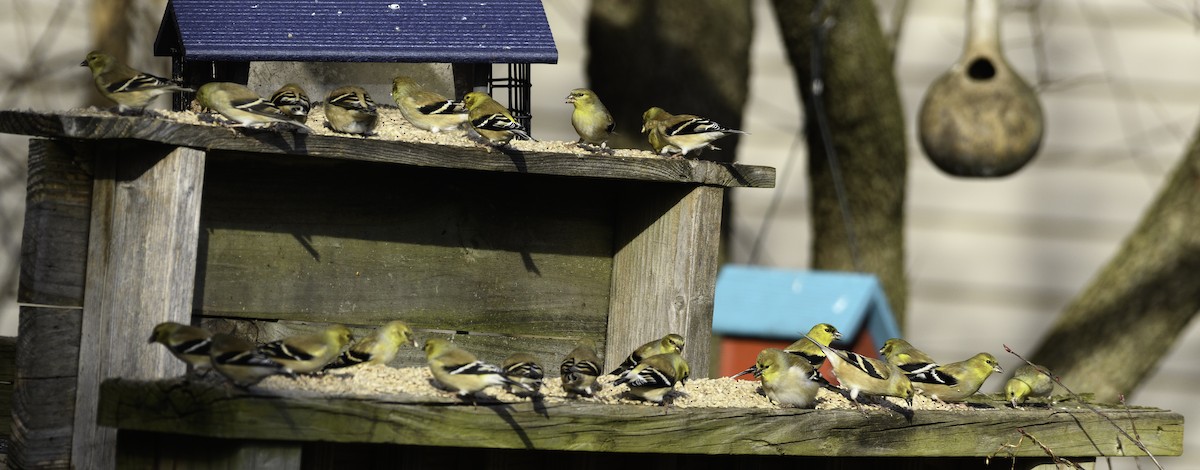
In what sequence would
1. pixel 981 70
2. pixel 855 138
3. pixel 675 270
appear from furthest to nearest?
pixel 855 138
pixel 981 70
pixel 675 270

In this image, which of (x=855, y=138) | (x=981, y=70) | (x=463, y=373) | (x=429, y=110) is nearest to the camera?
(x=463, y=373)

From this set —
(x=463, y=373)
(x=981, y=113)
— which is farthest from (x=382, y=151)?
(x=981, y=113)

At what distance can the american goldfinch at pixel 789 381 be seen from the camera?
4.87 meters

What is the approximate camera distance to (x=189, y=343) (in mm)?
4176

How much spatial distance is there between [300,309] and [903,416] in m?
2.18

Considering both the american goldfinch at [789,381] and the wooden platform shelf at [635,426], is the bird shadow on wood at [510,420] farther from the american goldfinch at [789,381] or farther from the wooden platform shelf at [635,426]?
the american goldfinch at [789,381]

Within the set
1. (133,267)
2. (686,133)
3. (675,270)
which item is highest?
(686,133)

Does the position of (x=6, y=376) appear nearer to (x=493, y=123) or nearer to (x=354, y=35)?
(x=354, y=35)

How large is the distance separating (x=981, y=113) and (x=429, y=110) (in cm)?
424

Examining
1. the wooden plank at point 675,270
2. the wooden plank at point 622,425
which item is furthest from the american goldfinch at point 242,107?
the wooden plank at point 675,270

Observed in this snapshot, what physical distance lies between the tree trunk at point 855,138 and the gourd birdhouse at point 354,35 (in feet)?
14.5

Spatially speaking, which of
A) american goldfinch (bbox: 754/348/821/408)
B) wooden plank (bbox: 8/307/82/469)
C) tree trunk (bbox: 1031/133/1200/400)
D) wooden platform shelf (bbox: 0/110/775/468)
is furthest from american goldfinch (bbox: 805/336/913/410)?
tree trunk (bbox: 1031/133/1200/400)

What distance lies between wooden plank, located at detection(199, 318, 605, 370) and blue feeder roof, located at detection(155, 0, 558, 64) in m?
0.96

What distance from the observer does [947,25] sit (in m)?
13.4
